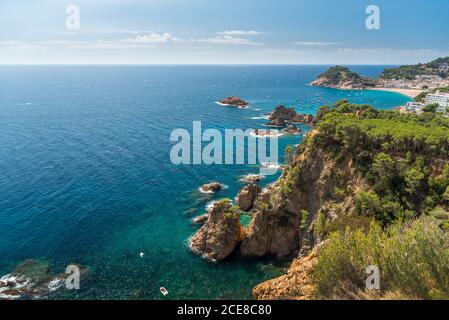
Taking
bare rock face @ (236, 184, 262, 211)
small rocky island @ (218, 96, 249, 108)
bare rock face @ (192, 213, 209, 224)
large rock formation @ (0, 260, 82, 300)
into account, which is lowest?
large rock formation @ (0, 260, 82, 300)

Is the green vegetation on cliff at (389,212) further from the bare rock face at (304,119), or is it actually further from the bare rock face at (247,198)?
the bare rock face at (304,119)

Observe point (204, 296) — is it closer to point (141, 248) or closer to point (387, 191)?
point (141, 248)

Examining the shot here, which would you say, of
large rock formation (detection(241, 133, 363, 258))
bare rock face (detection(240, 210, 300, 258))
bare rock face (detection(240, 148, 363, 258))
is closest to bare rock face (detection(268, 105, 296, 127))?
large rock formation (detection(241, 133, 363, 258))

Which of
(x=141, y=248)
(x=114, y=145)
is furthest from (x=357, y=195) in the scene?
(x=114, y=145)

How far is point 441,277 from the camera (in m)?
18.9

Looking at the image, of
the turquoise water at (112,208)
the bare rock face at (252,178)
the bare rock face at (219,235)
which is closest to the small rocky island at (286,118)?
the turquoise water at (112,208)

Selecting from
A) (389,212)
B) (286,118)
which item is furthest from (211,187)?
(286,118)
